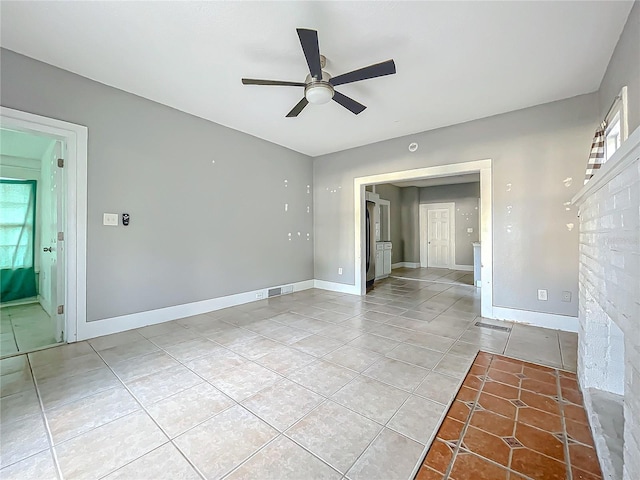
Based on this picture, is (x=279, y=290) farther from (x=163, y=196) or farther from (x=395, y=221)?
(x=395, y=221)

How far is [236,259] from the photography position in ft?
14.4

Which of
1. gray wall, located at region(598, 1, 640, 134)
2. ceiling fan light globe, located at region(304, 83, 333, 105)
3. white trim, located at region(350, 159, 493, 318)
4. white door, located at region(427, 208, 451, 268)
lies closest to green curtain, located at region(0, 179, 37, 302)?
ceiling fan light globe, located at region(304, 83, 333, 105)

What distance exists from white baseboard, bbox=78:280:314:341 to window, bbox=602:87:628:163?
4677 mm

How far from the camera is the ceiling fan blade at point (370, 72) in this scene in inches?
85.2

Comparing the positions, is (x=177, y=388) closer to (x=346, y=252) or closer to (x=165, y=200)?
(x=165, y=200)

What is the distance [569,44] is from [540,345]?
2.83 meters

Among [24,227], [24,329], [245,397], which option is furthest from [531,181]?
[24,227]

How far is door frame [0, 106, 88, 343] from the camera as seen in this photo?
2.84m

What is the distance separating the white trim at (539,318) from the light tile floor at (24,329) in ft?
17.5

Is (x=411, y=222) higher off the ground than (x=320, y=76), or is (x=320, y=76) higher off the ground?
(x=320, y=76)

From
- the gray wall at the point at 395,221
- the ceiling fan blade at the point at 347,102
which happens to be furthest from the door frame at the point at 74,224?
the gray wall at the point at 395,221

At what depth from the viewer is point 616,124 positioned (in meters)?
2.48

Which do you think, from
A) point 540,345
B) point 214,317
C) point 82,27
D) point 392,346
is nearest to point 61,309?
point 214,317

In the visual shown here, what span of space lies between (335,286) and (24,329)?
176 inches
